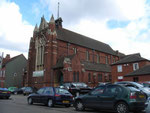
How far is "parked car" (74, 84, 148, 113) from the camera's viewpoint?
8445mm

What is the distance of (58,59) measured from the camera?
121 feet

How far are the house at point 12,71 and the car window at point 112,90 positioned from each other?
→ 43119 millimetres

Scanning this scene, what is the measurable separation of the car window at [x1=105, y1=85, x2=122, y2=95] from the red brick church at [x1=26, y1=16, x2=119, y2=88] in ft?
75.0

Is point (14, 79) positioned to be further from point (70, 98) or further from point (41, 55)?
point (70, 98)

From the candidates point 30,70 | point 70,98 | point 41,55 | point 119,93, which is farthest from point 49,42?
point 119,93

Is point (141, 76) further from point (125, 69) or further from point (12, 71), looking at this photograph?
point (12, 71)

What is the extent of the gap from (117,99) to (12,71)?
45.1 m

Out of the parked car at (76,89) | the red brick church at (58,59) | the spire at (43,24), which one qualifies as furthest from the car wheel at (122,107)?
the spire at (43,24)

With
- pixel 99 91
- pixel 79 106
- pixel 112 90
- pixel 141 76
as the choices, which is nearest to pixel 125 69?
pixel 141 76

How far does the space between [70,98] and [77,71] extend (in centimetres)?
2214

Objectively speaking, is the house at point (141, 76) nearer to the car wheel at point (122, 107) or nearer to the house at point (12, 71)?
the car wheel at point (122, 107)

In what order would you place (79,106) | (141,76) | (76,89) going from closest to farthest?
(79,106)
(76,89)
(141,76)

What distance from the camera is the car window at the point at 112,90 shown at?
29.9ft

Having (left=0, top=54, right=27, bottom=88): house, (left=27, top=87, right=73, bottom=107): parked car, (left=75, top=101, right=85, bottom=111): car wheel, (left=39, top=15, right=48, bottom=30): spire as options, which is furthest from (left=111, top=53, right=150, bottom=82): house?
(left=0, top=54, right=27, bottom=88): house
